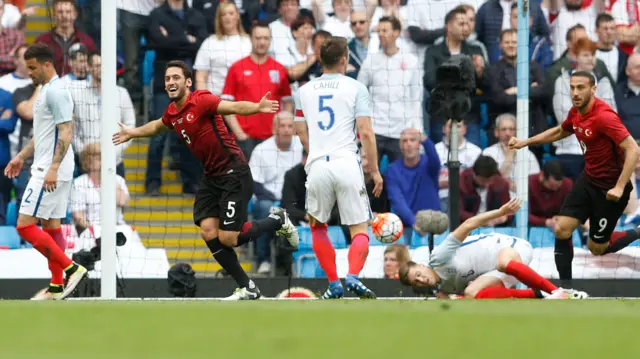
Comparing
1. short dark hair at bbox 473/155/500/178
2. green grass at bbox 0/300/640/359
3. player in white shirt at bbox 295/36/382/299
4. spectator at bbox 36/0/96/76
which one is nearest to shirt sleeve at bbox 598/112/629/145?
player in white shirt at bbox 295/36/382/299

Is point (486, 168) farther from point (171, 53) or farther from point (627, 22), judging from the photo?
point (171, 53)

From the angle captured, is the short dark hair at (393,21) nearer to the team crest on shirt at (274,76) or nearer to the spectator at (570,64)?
the team crest on shirt at (274,76)

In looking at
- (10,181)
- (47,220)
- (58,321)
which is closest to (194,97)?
(47,220)

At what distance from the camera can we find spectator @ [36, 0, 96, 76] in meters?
12.6

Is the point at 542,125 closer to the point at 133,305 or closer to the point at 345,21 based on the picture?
the point at 345,21

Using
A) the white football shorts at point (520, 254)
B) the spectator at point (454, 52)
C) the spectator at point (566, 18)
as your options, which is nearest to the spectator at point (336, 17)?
the spectator at point (454, 52)

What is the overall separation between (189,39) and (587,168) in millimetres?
4871

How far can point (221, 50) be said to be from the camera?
12.5 meters

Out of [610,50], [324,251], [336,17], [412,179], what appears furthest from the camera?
[336,17]

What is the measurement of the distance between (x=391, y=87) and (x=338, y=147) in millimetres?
3753

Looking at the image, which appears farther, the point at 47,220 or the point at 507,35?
the point at 507,35

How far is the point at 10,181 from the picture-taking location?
1238 centimetres

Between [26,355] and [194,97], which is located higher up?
[194,97]

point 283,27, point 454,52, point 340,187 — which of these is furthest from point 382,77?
point 340,187
